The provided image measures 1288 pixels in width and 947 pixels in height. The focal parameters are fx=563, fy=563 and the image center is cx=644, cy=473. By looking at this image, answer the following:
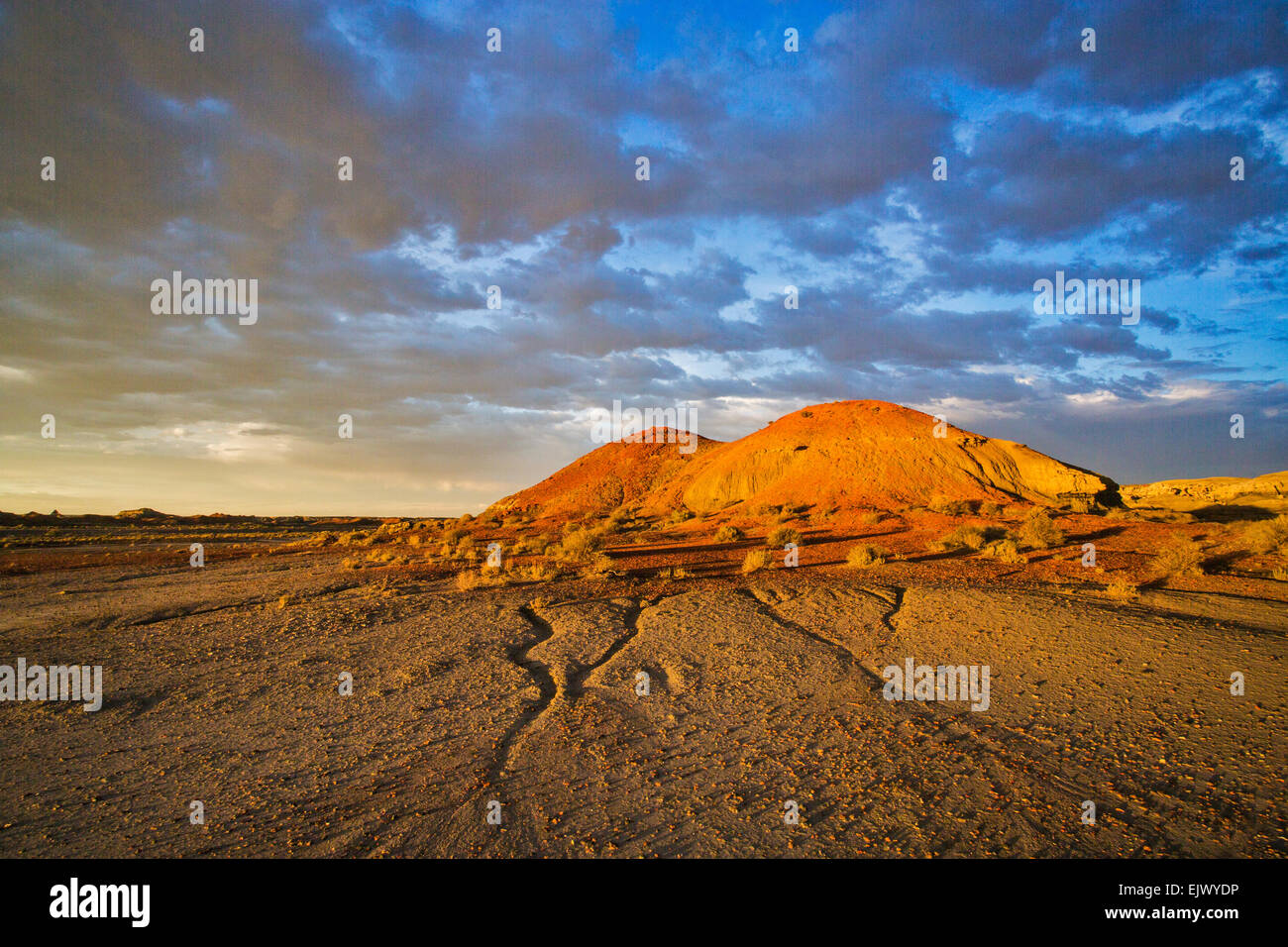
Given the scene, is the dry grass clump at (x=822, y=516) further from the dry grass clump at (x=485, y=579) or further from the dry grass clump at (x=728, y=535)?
the dry grass clump at (x=485, y=579)

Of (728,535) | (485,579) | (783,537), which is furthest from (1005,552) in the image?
(485,579)

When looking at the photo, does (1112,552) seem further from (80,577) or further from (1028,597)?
(80,577)

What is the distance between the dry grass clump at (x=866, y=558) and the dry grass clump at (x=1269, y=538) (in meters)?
8.95

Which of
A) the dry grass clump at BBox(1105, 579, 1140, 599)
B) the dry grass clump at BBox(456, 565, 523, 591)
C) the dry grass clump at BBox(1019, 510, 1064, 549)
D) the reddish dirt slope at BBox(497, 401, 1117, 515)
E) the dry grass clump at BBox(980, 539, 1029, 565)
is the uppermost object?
the reddish dirt slope at BBox(497, 401, 1117, 515)

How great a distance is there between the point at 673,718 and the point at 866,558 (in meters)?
11.5

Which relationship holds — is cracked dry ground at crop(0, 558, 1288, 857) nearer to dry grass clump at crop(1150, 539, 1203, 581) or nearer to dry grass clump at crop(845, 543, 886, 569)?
dry grass clump at crop(1150, 539, 1203, 581)

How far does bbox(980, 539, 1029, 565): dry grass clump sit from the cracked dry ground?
380cm

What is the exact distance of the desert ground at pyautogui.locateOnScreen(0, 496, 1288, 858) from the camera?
4656mm

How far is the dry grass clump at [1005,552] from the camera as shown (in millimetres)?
15961

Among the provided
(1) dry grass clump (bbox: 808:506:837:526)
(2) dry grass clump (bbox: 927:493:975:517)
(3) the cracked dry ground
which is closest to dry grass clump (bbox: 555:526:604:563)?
(3) the cracked dry ground

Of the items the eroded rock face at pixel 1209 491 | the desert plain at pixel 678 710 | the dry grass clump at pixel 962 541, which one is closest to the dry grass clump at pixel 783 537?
the desert plain at pixel 678 710

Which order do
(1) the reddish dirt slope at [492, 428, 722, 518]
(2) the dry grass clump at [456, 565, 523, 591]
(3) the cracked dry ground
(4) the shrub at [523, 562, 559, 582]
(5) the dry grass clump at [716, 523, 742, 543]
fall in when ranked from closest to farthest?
(3) the cracked dry ground < (2) the dry grass clump at [456, 565, 523, 591] < (4) the shrub at [523, 562, 559, 582] < (5) the dry grass clump at [716, 523, 742, 543] < (1) the reddish dirt slope at [492, 428, 722, 518]
